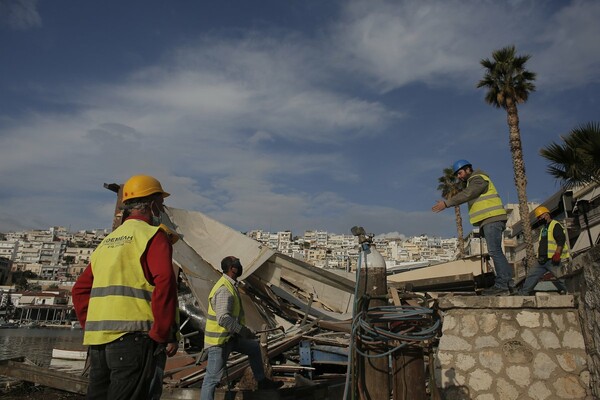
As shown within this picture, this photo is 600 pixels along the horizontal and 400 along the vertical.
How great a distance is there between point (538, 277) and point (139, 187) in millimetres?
5814

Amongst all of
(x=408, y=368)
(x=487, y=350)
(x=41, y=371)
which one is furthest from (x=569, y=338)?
(x=41, y=371)

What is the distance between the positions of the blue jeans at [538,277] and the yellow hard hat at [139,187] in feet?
17.3

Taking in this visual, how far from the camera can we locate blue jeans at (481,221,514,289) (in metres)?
5.97

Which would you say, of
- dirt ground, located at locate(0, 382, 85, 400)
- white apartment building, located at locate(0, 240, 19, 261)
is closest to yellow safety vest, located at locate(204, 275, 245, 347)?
dirt ground, located at locate(0, 382, 85, 400)

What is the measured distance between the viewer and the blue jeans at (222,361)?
460 centimetres

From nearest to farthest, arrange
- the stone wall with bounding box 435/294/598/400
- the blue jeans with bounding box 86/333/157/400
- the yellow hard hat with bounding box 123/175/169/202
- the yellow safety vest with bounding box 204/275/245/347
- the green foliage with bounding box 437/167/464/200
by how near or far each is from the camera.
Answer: the blue jeans with bounding box 86/333/157/400 < the yellow hard hat with bounding box 123/175/169/202 < the yellow safety vest with bounding box 204/275/245/347 < the stone wall with bounding box 435/294/598/400 < the green foliage with bounding box 437/167/464/200

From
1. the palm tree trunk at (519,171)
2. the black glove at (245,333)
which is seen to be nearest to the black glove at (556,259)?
the black glove at (245,333)

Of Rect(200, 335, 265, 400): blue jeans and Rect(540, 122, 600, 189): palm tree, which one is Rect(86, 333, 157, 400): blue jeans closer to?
Rect(200, 335, 265, 400): blue jeans

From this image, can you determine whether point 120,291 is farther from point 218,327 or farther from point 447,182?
point 447,182

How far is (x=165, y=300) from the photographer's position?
8.76 ft

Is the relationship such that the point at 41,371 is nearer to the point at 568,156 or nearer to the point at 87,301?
the point at 87,301

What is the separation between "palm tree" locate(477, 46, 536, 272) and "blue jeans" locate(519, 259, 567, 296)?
13353 millimetres

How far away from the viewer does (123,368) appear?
2633 mm

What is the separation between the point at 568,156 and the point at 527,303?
5.67 meters
